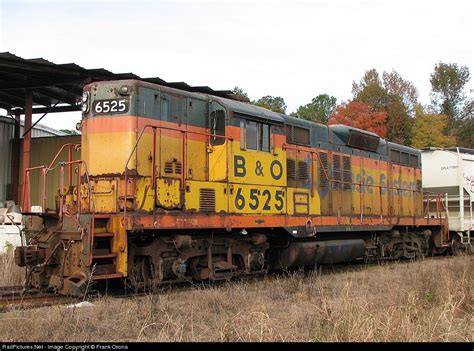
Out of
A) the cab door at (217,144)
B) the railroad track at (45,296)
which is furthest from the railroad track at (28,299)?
the cab door at (217,144)

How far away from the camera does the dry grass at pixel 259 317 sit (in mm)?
4758

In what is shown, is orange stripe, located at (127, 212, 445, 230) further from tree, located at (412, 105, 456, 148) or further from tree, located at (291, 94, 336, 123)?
tree, located at (291, 94, 336, 123)

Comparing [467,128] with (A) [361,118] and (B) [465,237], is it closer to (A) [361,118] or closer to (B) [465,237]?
(A) [361,118]

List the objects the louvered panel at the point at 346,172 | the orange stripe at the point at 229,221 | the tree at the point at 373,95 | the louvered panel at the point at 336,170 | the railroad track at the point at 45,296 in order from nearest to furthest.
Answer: the railroad track at the point at 45,296 < the orange stripe at the point at 229,221 < the louvered panel at the point at 336,170 < the louvered panel at the point at 346,172 < the tree at the point at 373,95

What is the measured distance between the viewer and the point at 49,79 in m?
17.3

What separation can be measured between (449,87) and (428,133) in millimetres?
18286

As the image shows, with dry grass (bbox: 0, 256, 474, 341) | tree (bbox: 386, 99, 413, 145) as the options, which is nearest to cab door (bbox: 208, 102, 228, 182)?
dry grass (bbox: 0, 256, 474, 341)

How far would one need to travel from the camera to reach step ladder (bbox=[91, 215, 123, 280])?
724cm

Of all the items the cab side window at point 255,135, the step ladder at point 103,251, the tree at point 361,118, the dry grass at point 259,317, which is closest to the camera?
the dry grass at point 259,317

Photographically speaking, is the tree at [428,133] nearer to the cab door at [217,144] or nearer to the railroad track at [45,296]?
the cab door at [217,144]

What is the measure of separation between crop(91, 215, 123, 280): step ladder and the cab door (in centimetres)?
229

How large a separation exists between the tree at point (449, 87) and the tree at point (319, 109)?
1242 cm

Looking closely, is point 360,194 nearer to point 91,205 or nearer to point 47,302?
point 91,205
